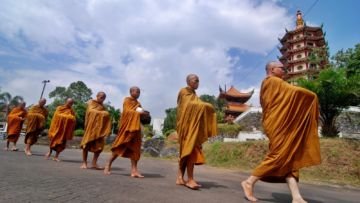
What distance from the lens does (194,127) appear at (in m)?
5.55

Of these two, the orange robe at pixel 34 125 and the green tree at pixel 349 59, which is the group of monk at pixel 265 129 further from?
the green tree at pixel 349 59

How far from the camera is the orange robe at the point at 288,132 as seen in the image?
447 cm

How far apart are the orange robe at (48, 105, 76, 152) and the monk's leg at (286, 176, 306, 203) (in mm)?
7368

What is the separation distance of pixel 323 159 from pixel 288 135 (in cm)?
894

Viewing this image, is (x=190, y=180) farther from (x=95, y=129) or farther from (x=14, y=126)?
(x=14, y=126)

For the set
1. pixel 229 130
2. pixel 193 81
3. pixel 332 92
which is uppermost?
pixel 332 92

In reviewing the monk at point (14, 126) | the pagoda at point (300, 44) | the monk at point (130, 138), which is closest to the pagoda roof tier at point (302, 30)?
the pagoda at point (300, 44)

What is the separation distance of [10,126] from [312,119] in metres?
11.2

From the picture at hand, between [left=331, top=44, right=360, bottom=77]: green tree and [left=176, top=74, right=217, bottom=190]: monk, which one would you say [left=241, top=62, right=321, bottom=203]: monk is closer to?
[left=176, top=74, right=217, bottom=190]: monk

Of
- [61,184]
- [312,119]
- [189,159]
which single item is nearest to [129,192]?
[61,184]

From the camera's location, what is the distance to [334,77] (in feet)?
54.1

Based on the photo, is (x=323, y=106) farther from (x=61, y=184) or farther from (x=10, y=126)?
(x=61, y=184)

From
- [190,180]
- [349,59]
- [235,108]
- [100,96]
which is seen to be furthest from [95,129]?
[235,108]

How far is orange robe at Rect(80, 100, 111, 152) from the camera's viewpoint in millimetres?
7926
